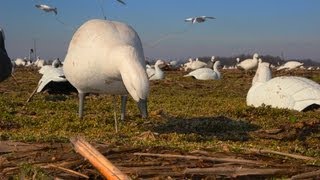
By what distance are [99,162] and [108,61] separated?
13.9 ft

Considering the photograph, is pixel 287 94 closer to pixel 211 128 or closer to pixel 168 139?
pixel 211 128

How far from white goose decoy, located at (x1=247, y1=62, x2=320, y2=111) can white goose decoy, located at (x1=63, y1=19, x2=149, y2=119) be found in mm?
5894

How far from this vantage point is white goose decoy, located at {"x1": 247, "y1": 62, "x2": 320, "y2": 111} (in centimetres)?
1411

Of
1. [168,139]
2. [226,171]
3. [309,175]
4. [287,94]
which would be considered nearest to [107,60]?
[168,139]

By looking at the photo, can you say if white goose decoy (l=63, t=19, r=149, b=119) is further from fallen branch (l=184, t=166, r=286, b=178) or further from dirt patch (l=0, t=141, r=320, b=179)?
fallen branch (l=184, t=166, r=286, b=178)

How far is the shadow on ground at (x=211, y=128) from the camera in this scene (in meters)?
9.96

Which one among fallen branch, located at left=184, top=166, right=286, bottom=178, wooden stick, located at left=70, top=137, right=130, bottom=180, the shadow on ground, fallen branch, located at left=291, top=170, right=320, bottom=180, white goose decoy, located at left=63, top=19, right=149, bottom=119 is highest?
white goose decoy, located at left=63, top=19, right=149, bottom=119

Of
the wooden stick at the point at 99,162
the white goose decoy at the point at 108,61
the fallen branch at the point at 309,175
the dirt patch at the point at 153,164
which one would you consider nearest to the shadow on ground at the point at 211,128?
the white goose decoy at the point at 108,61

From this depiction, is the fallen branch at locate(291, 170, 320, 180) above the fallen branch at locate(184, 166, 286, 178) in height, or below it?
below

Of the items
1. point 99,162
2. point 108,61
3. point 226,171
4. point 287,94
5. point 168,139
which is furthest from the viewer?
point 287,94

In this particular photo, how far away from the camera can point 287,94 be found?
14438 mm

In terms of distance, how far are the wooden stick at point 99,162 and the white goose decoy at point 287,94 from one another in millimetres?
9868

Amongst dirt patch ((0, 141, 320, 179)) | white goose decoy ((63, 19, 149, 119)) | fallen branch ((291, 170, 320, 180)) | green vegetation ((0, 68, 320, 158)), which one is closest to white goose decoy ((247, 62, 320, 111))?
green vegetation ((0, 68, 320, 158))

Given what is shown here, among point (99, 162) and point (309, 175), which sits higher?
point (99, 162)
